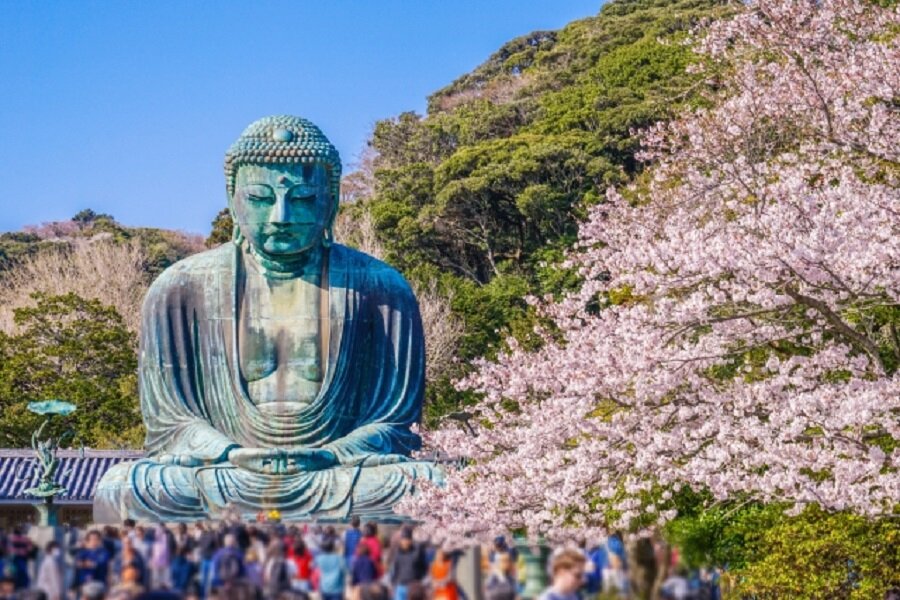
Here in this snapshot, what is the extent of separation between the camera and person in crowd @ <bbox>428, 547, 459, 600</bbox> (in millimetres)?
7914

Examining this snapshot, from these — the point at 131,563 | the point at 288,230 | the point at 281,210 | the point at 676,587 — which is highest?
the point at 281,210

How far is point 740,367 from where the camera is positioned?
18906 millimetres

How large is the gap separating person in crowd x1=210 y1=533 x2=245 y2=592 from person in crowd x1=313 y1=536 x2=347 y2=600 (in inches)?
15.2

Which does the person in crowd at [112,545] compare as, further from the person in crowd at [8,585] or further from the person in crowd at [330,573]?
the person in crowd at [330,573]

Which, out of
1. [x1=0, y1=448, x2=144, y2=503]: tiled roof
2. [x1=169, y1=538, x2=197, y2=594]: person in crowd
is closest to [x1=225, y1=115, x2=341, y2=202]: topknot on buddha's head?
[x1=169, y1=538, x2=197, y2=594]: person in crowd

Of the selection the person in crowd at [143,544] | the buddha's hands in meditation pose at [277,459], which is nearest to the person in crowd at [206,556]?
the person in crowd at [143,544]

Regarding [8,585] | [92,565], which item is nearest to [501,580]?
[92,565]

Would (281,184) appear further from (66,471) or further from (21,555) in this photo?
(66,471)

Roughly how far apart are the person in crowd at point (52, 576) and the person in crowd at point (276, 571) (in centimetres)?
95

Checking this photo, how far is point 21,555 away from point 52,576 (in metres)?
0.37

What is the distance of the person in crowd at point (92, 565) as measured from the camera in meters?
8.33

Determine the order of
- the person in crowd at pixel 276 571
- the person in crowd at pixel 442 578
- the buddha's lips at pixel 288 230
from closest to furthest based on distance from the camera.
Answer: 1. the person in crowd at pixel 442 578
2. the person in crowd at pixel 276 571
3. the buddha's lips at pixel 288 230

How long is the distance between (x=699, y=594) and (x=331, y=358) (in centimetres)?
936

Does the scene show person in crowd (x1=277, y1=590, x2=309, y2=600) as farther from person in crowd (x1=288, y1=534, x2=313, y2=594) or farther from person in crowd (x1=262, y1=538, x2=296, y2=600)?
person in crowd (x1=288, y1=534, x2=313, y2=594)
